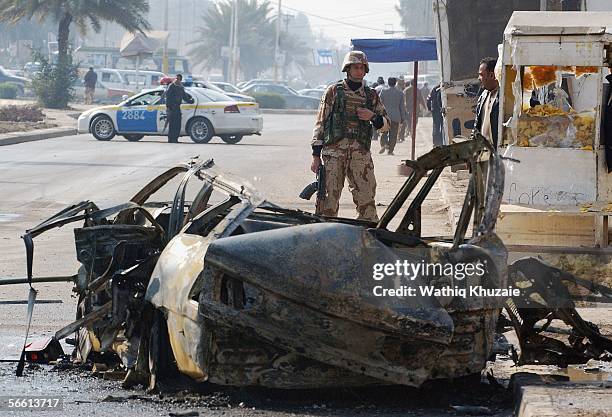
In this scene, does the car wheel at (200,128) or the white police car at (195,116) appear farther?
the car wheel at (200,128)

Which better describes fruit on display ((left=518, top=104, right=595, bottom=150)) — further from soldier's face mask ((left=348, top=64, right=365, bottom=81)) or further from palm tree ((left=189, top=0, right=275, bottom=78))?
palm tree ((left=189, top=0, right=275, bottom=78))

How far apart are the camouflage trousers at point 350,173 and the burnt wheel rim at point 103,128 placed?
2127cm

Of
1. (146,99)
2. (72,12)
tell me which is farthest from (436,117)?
(72,12)

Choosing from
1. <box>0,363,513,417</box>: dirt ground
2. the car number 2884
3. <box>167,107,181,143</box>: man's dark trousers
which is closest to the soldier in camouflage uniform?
<box>0,363,513,417</box>: dirt ground

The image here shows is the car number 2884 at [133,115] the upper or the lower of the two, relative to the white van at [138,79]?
lower

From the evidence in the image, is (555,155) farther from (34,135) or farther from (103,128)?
(34,135)

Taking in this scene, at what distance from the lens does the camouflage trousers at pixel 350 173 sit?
399 inches

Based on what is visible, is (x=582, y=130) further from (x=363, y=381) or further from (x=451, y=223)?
(x=363, y=381)

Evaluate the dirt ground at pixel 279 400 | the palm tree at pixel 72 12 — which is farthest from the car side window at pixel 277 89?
the dirt ground at pixel 279 400

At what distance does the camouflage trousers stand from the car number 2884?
66.4ft

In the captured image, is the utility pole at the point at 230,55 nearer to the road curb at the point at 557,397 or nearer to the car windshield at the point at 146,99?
the car windshield at the point at 146,99

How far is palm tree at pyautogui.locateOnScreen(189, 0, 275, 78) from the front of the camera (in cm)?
11669

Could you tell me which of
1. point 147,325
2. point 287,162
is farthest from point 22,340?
point 287,162

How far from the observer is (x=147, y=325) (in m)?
6.34
